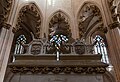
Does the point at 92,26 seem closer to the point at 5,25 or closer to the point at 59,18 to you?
the point at 59,18

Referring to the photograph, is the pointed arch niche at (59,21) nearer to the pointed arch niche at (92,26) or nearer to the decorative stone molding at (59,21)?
the decorative stone molding at (59,21)

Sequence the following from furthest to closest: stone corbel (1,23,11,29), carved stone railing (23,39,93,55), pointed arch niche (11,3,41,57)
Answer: pointed arch niche (11,3,41,57) → stone corbel (1,23,11,29) → carved stone railing (23,39,93,55)

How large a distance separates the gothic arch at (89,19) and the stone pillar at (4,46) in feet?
13.3

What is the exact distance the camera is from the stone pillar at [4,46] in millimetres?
7035

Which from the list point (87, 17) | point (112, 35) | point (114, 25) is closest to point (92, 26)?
point (87, 17)

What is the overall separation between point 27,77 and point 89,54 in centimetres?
116

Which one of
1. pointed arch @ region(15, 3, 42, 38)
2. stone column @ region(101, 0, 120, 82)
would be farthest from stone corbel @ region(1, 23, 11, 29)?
stone column @ region(101, 0, 120, 82)

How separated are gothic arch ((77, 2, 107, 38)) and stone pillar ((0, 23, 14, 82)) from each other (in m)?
4.05

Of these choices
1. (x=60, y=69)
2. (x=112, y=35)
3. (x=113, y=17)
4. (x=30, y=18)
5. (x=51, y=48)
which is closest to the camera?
(x=60, y=69)

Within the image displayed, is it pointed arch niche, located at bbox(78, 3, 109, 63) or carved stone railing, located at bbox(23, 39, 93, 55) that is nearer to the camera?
carved stone railing, located at bbox(23, 39, 93, 55)

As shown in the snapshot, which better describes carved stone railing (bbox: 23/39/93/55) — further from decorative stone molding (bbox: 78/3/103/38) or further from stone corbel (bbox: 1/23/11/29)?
decorative stone molding (bbox: 78/3/103/38)

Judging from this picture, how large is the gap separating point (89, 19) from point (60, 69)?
958 cm

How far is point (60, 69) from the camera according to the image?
9.46ft

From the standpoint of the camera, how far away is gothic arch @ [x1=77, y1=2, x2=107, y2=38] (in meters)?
9.99
